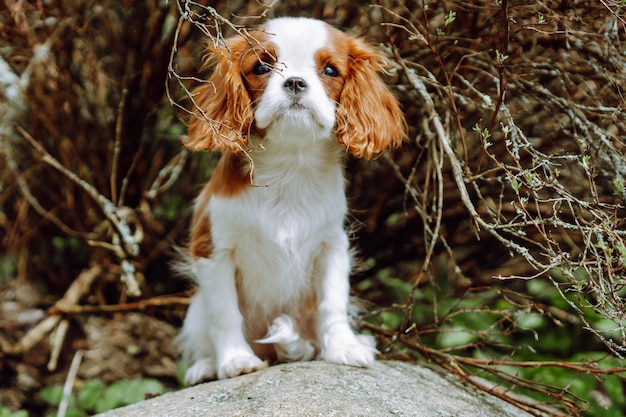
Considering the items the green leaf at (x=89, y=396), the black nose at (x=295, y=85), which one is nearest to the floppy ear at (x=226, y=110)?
the black nose at (x=295, y=85)

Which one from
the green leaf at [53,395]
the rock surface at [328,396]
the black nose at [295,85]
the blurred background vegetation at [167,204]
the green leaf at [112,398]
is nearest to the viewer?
the rock surface at [328,396]

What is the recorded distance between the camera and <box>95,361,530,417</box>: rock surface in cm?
215

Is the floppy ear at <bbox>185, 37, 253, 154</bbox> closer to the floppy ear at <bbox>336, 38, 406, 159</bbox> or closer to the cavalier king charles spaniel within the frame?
the cavalier king charles spaniel

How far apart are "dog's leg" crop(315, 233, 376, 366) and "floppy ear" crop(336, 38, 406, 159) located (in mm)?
389

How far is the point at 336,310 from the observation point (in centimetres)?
260

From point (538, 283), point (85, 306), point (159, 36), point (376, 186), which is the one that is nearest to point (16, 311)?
point (85, 306)

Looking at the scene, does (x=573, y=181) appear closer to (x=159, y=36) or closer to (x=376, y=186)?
(x=376, y=186)

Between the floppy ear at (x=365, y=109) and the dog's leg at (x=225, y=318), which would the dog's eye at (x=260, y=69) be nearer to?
the floppy ear at (x=365, y=109)

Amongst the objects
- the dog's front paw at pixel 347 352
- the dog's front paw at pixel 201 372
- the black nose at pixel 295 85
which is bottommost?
the dog's front paw at pixel 201 372

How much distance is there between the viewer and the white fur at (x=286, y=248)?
8.07 ft

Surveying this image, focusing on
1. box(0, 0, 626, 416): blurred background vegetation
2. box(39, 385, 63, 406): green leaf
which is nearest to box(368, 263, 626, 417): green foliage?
box(0, 0, 626, 416): blurred background vegetation

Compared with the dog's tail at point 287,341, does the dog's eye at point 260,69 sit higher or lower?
higher

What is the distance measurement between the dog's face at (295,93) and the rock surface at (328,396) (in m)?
0.76

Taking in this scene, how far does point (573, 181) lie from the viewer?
10.2 ft
